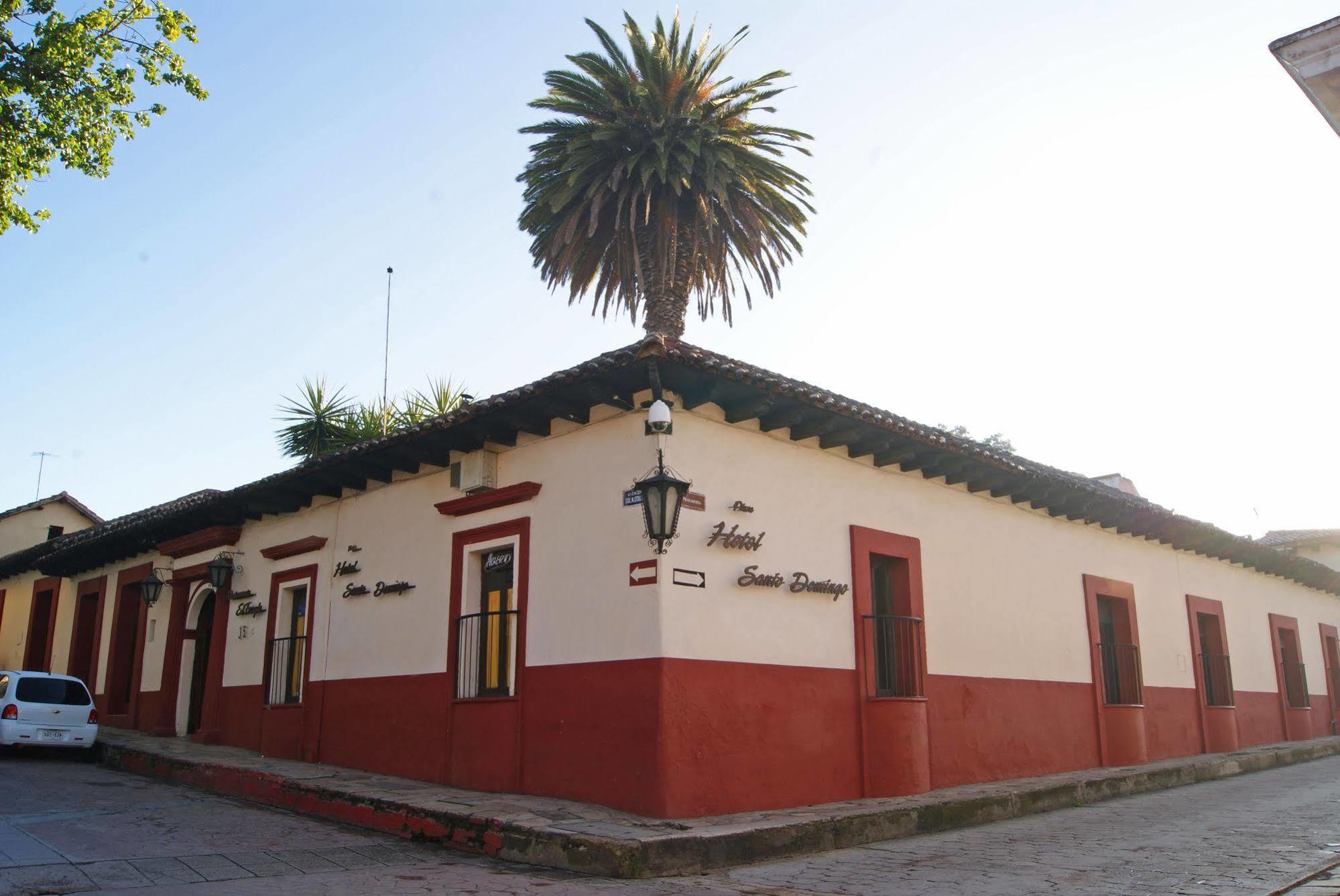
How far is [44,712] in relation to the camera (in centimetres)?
1491

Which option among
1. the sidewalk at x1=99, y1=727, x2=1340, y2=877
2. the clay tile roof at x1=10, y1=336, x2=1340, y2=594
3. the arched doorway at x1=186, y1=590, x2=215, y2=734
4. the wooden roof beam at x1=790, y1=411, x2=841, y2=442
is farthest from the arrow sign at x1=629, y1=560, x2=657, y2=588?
the arched doorway at x1=186, y1=590, x2=215, y2=734

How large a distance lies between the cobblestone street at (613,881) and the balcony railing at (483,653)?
198cm

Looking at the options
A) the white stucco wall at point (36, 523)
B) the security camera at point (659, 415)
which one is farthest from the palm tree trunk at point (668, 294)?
the white stucco wall at point (36, 523)

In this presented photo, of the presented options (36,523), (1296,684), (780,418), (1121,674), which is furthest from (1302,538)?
(36,523)

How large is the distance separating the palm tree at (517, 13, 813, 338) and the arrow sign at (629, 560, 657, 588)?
8.27 meters

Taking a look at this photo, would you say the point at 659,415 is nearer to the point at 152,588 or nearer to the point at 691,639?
the point at 691,639

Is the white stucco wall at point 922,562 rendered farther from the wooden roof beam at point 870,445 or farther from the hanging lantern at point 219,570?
the hanging lantern at point 219,570

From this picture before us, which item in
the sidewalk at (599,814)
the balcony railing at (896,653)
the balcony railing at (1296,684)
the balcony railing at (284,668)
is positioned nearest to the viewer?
the sidewalk at (599,814)

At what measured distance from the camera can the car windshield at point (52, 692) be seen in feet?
49.0

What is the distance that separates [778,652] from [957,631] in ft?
11.0

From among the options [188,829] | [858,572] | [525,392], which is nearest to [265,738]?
[188,829]

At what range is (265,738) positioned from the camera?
14062mm

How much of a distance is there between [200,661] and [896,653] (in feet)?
39.8

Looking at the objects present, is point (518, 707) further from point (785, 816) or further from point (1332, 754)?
point (1332, 754)
